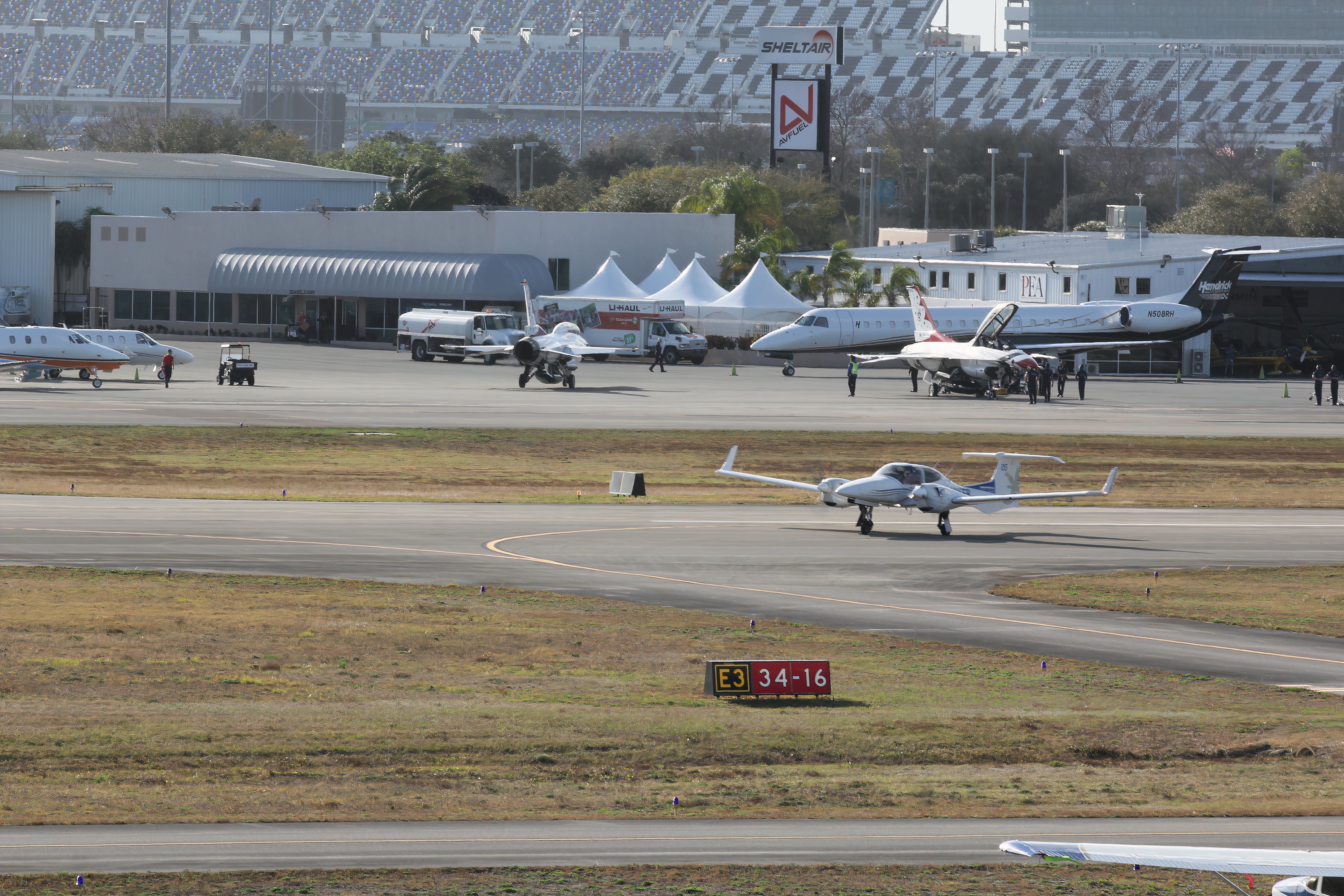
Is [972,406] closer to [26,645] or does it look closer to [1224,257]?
[1224,257]

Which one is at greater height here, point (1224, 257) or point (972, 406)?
point (1224, 257)

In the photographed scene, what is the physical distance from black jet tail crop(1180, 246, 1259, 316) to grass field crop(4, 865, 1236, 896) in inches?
3285

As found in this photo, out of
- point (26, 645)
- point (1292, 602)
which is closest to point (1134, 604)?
point (1292, 602)

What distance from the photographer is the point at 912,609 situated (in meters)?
30.4

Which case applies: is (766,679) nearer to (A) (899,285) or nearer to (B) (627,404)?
(B) (627,404)

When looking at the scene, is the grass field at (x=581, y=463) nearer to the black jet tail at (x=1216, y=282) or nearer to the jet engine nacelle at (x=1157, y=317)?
the jet engine nacelle at (x=1157, y=317)

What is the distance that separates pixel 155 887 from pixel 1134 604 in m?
21.7

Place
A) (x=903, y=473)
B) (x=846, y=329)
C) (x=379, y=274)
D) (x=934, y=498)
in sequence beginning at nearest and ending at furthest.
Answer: (x=903, y=473)
(x=934, y=498)
(x=846, y=329)
(x=379, y=274)

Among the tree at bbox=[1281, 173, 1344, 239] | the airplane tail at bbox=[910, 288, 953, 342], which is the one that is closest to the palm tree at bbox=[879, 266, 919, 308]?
the airplane tail at bbox=[910, 288, 953, 342]

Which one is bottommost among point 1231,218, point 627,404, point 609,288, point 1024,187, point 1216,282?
point 627,404

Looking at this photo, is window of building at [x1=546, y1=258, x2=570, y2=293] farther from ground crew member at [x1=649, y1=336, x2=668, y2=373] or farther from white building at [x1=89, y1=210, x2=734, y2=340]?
ground crew member at [x1=649, y1=336, x2=668, y2=373]

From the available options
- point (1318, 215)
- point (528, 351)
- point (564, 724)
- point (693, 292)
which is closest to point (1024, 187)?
point (1318, 215)

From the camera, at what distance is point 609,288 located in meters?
105

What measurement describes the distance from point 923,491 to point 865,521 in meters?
1.63
